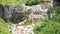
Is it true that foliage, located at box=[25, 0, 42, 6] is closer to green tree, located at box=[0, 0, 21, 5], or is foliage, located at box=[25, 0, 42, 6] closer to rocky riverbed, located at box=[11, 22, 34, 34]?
green tree, located at box=[0, 0, 21, 5]

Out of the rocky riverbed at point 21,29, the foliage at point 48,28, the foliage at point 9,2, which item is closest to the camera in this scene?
the foliage at point 48,28

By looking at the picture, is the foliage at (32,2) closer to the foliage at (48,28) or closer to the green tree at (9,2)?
the green tree at (9,2)

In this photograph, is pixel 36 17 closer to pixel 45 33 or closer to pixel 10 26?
pixel 10 26

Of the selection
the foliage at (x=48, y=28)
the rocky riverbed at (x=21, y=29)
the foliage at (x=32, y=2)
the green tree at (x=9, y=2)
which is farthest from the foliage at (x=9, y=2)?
the foliage at (x=48, y=28)

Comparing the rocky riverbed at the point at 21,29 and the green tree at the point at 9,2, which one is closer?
the rocky riverbed at the point at 21,29

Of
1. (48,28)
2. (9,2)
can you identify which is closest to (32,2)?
(9,2)

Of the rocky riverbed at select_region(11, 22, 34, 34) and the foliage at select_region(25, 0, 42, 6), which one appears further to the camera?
the foliage at select_region(25, 0, 42, 6)

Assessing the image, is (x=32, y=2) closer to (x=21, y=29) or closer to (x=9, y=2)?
(x=9, y=2)

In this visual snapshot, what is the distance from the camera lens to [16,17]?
1412 cm

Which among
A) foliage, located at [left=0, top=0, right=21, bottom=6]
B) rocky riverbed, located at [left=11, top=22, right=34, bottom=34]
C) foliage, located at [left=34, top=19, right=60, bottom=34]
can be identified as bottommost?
rocky riverbed, located at [left=11, top=22, right=34, bottom=34]

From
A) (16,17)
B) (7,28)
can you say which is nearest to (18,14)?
(16,17)

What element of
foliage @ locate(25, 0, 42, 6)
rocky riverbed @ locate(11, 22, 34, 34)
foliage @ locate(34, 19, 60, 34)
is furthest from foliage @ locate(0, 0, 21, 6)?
foliage @ locate(34, 19, 60, 34)

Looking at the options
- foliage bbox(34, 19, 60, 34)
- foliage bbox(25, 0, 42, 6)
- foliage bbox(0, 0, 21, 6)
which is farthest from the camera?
foliage bbox(25, 0, 42, 6)

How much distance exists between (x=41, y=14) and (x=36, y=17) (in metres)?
0.48
